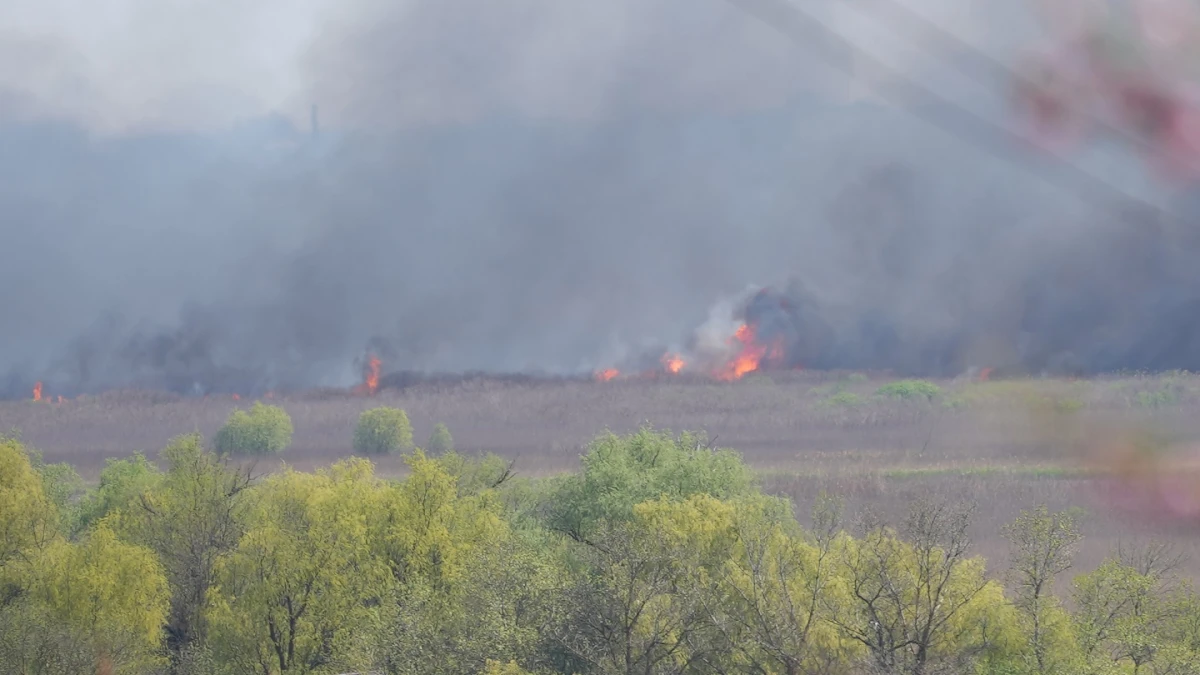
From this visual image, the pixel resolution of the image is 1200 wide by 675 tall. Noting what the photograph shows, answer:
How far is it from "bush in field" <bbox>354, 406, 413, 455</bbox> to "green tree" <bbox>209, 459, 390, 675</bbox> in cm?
12772

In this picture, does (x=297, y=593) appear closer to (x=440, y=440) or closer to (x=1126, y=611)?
(x=1126, y=611)

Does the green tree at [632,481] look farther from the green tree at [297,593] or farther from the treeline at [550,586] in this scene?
the green tree at [297,593]

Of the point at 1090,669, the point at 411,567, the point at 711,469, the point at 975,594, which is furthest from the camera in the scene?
the point at 711,469

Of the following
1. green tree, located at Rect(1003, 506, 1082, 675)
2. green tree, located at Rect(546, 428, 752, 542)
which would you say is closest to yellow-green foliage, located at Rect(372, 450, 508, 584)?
green tree, located at Rect(546, 428, 752, 542)

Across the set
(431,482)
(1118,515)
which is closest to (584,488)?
(431,482)

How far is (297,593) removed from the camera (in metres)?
59.8

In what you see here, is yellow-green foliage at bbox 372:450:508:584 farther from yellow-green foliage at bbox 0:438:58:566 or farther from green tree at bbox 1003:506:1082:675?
green tree at bbox 1003:506:1082:675

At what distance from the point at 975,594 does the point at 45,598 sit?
45823mm

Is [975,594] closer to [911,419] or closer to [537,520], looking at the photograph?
[537,520]

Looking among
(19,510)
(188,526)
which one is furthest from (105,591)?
(19,510)

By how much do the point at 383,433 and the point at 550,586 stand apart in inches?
5754

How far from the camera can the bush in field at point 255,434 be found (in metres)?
194

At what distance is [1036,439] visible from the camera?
6400 centimetres

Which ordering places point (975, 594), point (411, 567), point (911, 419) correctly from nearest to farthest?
point (975, 594)
point (411, 567)
point (911, 419)
